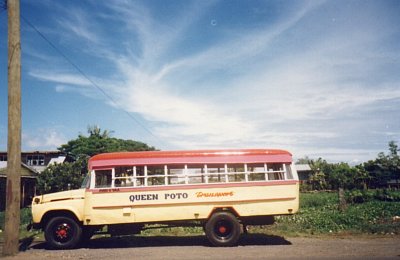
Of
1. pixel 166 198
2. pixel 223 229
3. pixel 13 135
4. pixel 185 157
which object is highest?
pixel 13 135

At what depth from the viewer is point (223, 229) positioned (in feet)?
31.6

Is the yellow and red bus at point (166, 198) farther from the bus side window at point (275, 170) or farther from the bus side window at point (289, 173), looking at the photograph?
the bus side window at point (275, 170)

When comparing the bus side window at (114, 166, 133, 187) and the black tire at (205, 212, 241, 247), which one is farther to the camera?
the bus side window at (114, 166, 133, 187)

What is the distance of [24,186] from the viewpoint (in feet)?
109

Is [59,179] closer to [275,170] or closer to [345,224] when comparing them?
[275,170]

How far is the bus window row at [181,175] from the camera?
31.9ft

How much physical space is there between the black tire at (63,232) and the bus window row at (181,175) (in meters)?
1.35

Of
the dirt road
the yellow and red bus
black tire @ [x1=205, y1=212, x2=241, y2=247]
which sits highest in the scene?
the yellow and red bus

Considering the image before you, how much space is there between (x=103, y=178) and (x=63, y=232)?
6.44 feet

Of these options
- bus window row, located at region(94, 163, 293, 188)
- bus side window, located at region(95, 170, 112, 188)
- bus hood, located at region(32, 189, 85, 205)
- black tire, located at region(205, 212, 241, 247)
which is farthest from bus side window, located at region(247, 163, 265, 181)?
bus hood, located at region(32, 189, 85, 205)

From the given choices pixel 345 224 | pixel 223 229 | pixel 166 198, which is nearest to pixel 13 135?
pixel 166 198

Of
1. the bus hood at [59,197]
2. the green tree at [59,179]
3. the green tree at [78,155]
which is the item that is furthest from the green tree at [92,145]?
the bus hood at [59,197]

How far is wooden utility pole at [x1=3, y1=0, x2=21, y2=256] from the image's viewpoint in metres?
8.48

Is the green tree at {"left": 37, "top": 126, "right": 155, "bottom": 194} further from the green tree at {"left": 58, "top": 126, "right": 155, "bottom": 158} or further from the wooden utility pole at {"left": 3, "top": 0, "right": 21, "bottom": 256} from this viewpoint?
the wooden utility pole at {"left": 3, "top": 0, "right": 21, "bottom": 256}
